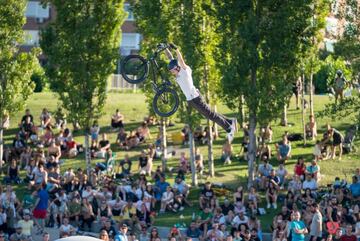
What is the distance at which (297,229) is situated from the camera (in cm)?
2678

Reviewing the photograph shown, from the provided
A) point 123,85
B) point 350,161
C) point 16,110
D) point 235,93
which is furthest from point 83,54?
point 123,85

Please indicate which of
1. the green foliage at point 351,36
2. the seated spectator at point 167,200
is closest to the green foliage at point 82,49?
the seated spectator at point 167,200

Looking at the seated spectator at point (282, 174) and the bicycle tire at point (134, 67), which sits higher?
the bicycle tire at point (134, 67)

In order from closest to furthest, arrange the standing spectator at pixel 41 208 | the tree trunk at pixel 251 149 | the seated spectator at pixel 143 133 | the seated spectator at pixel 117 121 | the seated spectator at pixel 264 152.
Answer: the standing spectator at pixel 41 208 < the tree trunk at pixel 251 149 < the seated spectator at pixel 264 152 < the seated spectator at pixel 143 133 < the seated spectator at pixel 117 121

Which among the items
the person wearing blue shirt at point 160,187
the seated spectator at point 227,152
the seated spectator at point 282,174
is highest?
the seated spectator at point 227,152

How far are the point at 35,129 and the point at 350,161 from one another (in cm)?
1213

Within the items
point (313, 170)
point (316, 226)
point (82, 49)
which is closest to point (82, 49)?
point (82, 49)

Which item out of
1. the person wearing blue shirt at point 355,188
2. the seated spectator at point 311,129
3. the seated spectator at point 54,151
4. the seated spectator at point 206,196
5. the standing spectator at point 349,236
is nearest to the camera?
the standing spectator at point 349,236

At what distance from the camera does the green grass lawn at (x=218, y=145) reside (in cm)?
3391

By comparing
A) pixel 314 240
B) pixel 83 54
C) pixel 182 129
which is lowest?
pixel 314 240

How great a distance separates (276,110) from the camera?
3284 centimetres

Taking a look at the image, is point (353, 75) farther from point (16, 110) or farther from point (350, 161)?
point (16, 110)

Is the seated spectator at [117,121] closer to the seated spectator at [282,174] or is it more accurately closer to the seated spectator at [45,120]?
the seated spectator at [45,120]

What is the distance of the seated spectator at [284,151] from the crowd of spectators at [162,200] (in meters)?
0.04
